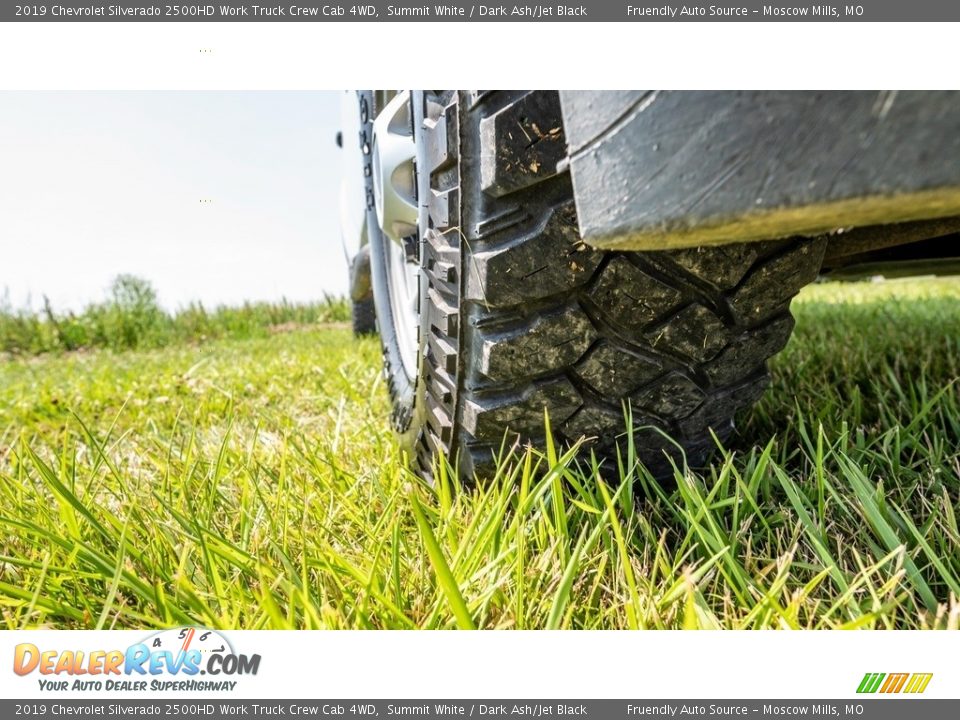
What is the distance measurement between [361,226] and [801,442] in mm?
1129

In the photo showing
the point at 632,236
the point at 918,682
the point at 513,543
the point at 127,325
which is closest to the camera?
the point at 632,236

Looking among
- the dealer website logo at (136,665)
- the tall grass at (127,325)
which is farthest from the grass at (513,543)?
the tall grass at (127,325)

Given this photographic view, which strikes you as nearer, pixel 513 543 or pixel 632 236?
pixel 632 236

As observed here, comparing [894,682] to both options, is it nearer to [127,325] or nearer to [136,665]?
[136,665]

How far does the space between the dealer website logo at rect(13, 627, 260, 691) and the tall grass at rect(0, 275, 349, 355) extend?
16.5 ft

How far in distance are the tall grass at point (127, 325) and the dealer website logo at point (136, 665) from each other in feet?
16.5

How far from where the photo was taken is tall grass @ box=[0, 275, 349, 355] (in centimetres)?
549

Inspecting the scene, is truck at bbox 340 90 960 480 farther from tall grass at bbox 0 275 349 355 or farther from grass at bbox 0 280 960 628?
tall grass at bbox 0 275 349 355

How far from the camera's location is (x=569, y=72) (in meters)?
0.38

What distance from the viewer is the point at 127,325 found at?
566 cm

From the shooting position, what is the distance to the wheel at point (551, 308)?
49 centimetres

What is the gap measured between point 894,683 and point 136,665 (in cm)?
61

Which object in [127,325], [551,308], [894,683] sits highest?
[551,308]

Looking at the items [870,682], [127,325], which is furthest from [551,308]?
[127,325]
